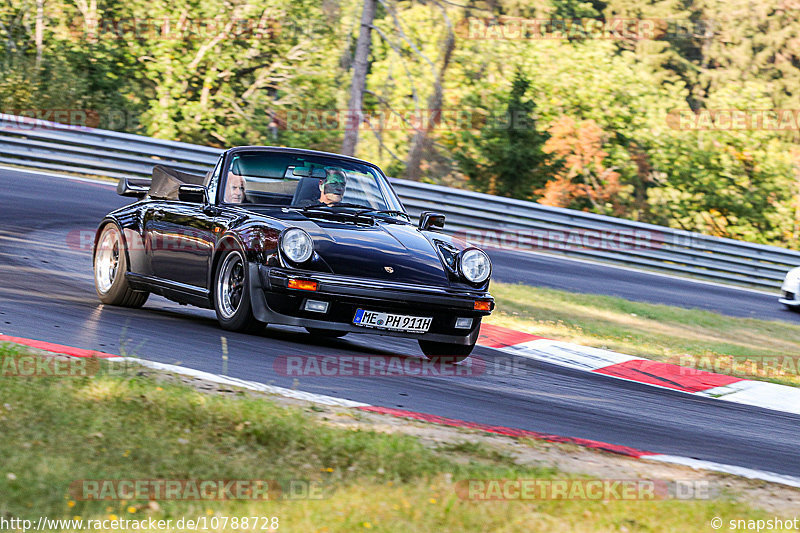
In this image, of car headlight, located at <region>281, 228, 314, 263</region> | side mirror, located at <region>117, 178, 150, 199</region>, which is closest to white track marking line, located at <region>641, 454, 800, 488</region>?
car headlight, located at <region>281, 228, 314, 263</region>

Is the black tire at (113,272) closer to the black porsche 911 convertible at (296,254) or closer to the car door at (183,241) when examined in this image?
the black porsche 911 convertible at (296,254)

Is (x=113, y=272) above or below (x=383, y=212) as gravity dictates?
below

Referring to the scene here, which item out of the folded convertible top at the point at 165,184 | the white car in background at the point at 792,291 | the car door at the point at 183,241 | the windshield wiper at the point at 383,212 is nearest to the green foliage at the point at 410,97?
the white car in background at the point at 792,291

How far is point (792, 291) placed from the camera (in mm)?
15750

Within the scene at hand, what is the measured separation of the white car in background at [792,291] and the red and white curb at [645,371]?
7.42 m

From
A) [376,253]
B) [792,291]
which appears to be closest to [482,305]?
[376,253]

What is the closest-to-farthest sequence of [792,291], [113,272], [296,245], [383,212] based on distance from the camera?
[296,245], [383,212], [113,272], [792,291]

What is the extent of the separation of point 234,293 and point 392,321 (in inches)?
46.2

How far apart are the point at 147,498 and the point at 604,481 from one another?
192 cm

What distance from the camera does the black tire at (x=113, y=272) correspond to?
26.8ft

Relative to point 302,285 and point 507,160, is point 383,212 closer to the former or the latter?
point 302,285

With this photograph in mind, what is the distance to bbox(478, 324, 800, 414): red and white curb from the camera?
811 cm

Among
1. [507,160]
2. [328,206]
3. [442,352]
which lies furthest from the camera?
[507,160]

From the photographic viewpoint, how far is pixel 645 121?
32.5 m
